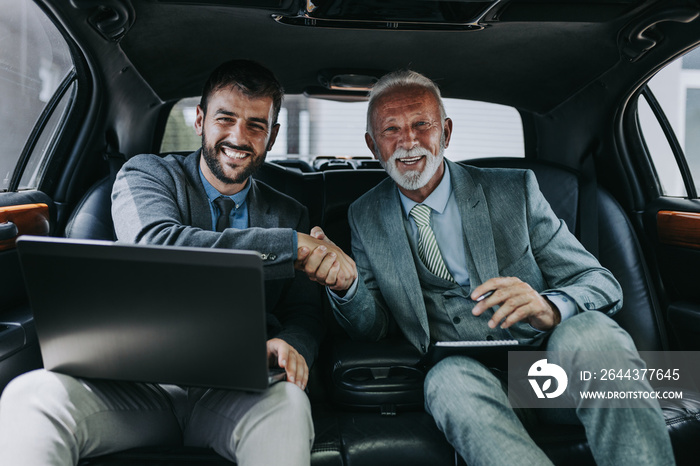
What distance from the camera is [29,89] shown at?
5.87ft

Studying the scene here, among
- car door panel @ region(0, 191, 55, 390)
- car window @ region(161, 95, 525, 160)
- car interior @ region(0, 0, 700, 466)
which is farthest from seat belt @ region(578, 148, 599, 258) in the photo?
car door panel @ region(0, 191, 55, 390)

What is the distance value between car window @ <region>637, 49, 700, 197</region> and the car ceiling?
9.3 inches

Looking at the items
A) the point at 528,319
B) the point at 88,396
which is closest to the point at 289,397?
the point at 88,396

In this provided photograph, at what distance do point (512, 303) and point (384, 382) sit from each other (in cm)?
41

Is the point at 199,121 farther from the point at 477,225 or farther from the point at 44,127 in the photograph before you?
the point at 477,225

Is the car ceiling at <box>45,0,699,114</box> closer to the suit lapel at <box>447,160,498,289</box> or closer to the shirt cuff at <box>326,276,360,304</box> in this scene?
the suit lapel at <box>447,160,498,289</box>

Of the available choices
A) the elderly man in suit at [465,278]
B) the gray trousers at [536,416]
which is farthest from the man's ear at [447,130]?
the gray trousers at [536,416]

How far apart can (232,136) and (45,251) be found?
0.70 metres

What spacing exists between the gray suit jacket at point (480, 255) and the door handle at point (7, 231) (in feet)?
3.02

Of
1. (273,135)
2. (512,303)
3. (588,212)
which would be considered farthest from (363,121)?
(512,303)

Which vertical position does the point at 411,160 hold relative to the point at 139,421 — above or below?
above

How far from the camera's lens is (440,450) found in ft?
4.45

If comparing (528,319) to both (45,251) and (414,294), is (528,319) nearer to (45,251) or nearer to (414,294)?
(414,294)

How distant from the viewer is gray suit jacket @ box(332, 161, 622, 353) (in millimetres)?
1606
